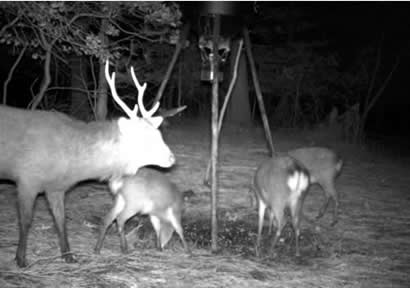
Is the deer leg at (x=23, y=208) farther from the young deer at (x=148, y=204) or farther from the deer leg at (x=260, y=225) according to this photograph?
the deer leg at (x=260, y=225)

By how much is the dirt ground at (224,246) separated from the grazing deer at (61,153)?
448 millimetres

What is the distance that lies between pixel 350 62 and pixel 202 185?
50.4ft

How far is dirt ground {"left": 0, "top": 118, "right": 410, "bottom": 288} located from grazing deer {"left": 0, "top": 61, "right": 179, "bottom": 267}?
45cm

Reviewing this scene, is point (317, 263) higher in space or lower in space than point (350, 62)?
lower

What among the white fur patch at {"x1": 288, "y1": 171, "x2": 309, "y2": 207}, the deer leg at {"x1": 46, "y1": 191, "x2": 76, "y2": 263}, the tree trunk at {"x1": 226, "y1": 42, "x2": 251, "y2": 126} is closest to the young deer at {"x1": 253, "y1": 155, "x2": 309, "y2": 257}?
the white fur patch at {"x1": 288, "y1": 171, "x2": 309, "y2": 207}

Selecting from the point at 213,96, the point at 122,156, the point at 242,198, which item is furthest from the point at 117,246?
the point at 242,198

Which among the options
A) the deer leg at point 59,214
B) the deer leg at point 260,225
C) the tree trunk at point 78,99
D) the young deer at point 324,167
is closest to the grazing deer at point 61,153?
the deer leg at point 59,214

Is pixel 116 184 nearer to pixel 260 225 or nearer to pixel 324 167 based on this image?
pixel 260 225

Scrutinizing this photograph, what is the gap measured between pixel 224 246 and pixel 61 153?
2203 mm

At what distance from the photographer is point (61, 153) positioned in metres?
4.39

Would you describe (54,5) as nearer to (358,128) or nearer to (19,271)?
(19,271)

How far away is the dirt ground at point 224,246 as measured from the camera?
4172mm

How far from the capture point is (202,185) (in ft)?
25.5

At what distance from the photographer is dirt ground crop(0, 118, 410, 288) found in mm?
4172
